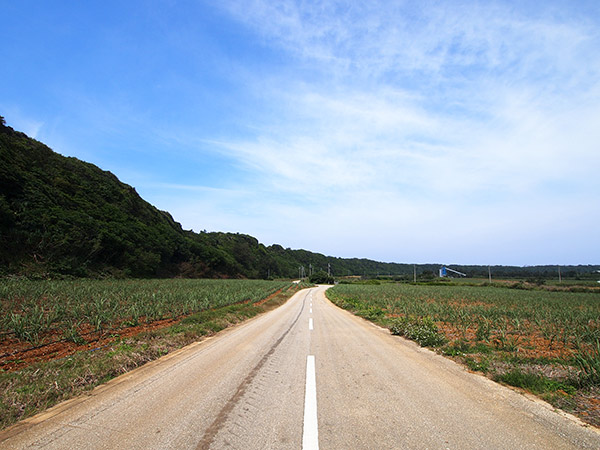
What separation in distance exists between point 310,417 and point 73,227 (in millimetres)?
43562

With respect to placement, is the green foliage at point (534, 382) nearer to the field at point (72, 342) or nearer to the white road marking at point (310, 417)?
the white road marking at point (310, 417)

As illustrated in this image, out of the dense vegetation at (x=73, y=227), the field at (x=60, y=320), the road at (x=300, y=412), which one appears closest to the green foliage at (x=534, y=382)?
the road at (x=300, y=412)

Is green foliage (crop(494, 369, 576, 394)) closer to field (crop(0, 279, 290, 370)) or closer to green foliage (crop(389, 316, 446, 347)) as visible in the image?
green foliage (crop(389, 316, 446, 347))

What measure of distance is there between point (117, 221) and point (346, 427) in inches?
2313

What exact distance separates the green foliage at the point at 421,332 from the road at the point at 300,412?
2.45 m

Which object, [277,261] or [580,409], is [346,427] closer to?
[580,409]

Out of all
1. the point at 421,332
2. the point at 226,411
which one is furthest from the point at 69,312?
the point at 421,332

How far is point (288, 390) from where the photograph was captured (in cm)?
465

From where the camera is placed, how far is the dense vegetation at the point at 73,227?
29391 millimetres

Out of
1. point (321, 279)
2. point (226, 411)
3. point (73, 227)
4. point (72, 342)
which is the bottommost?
point (321, 279)

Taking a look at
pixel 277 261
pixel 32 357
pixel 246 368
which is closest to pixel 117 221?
pixel 32 357

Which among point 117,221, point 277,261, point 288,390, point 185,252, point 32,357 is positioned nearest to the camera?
point 288,390

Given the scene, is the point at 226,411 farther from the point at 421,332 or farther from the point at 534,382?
the point at 421,332

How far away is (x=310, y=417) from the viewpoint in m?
3.64
